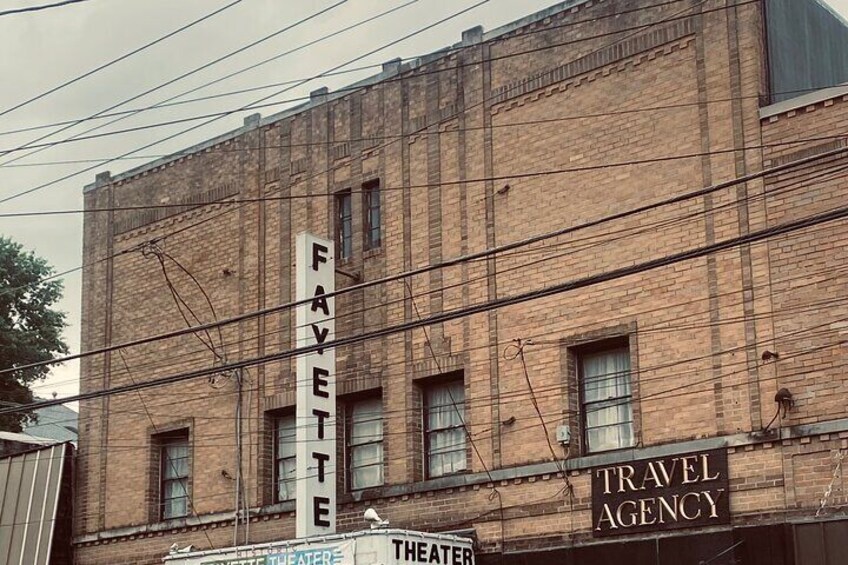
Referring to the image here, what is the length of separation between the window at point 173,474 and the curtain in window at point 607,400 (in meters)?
8.91

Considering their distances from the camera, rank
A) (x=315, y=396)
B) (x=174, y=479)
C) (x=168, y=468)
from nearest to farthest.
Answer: (x=315, y=396), (x=174, y=479), (x=168, y=468)

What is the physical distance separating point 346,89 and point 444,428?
6.49 meters

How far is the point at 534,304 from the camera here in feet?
73.6

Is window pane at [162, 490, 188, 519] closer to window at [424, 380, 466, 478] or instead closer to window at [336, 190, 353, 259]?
window at [336, 190, 353, 259]

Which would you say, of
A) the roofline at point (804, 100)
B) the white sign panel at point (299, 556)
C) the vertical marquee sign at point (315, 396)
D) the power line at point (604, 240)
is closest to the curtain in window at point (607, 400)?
the power line at point (604, 240)

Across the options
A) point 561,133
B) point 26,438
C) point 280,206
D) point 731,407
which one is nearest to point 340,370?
point 280,206

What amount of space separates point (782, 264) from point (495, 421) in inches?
206

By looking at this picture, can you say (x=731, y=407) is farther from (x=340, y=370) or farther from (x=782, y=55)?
(x=340, y=370)

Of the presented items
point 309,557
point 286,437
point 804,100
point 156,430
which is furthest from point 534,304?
point 156,430

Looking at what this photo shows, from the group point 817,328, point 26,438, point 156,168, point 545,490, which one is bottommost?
point 545,490

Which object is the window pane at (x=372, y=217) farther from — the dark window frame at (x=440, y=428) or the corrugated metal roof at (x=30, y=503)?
the corrugated metal roof at (x=30, y=503)

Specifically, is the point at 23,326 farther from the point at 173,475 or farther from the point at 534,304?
the point at 534,304

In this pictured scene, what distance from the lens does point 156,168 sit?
29.3 m

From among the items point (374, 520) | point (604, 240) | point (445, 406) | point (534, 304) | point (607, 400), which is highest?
point (604, 240)
